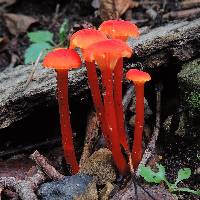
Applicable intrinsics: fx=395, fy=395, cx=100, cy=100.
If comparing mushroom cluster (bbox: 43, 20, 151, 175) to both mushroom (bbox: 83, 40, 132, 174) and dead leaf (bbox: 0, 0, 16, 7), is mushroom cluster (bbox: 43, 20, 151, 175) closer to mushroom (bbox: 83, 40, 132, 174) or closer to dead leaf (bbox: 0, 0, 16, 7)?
mushroom (bbox: 83, 40, 132, 174)

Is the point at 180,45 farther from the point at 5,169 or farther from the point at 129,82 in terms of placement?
the point at 5,169

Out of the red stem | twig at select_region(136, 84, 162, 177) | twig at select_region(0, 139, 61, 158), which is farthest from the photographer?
twig at select_region(0, 139, 61, 158)

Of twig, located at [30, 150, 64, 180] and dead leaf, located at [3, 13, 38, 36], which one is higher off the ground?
dead leaf, located at [3, 13, 38, 36]

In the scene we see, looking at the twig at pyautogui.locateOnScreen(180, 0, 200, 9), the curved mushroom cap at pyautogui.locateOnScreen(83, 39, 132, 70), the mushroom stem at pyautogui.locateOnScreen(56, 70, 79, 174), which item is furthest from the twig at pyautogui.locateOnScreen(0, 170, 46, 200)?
the twig at pyautogui.locateOnScreen(180, 0, 200, 9)

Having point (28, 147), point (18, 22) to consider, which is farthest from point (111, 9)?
point (28, 147)

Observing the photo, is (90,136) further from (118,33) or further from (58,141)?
(118,33)

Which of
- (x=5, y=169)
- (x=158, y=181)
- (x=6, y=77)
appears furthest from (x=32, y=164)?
(x=158, y=181)
